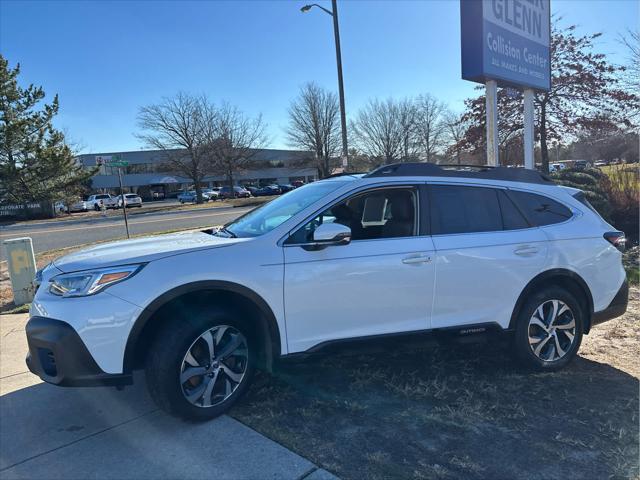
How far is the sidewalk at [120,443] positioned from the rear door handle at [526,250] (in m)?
2.29

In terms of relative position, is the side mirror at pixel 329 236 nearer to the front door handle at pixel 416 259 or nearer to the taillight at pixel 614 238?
the front door handle at pixel 416 259

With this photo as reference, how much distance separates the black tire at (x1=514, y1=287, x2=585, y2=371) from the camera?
12.7 feet

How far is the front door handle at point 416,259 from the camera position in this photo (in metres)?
3.51

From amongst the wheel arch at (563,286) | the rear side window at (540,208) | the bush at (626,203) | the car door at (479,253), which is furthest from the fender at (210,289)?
the bush at (626,203)

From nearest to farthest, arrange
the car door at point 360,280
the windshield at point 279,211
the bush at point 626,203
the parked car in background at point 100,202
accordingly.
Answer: the car door at point 360,280 < the windshield at point 279,211 < the bush at point 626,203 < the parked car in background at point 100,202

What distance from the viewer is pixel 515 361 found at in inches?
160

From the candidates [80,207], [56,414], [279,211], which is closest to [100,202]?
[80,207]

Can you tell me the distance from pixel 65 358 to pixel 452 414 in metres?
2.58

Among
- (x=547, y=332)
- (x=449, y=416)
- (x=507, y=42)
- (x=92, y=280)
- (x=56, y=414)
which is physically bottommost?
(x=449, y=416)

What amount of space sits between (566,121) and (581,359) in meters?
15.2

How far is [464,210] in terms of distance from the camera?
3.84m

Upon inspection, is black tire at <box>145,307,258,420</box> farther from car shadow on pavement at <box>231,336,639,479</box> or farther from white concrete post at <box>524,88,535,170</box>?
white concrete post at <box>524,88,535,170</box>

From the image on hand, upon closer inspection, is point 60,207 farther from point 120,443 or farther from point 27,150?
point 120,443

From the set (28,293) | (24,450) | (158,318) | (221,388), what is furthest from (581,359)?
(28,293)
